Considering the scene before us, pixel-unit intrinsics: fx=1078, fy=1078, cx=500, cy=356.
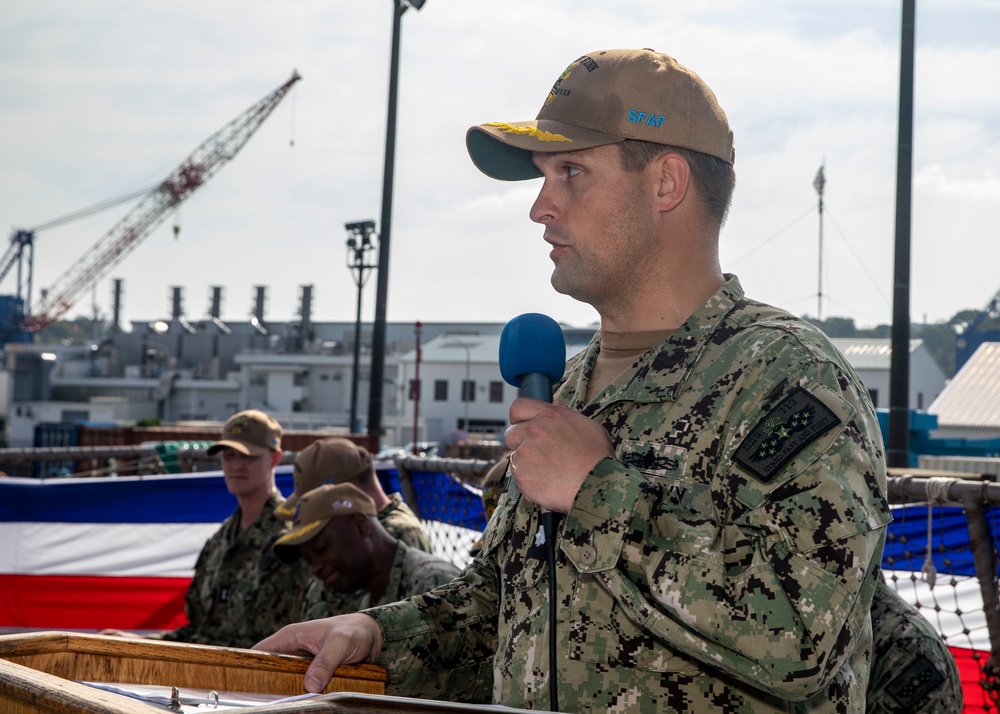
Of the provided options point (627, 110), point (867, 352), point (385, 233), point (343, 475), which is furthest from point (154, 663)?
point (867, 352)

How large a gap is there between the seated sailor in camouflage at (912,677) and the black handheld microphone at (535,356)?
1665mm

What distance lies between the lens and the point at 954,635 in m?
4.61

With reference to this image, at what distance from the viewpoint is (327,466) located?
5625 mm

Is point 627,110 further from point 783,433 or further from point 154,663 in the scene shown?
point 154,663

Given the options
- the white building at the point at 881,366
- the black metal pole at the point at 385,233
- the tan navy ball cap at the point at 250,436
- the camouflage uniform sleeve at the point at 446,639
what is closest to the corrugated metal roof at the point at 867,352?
the white building at the point at 881,366

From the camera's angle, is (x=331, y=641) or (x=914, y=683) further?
(x=914, y=683)

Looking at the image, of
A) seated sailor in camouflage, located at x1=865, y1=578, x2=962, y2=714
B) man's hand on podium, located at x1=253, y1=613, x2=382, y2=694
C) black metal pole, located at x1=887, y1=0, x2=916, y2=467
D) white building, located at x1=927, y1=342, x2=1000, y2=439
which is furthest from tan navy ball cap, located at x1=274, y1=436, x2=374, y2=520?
white building, located at x1=927, y1=342, x2=1000, y2=439

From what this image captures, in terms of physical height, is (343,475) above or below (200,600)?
above

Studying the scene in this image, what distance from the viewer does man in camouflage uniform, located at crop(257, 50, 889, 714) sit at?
4.84 ft

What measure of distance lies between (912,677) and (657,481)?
1771mm

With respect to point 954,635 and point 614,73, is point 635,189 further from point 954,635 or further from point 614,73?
point 954,635

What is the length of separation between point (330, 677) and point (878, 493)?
0.89 meters

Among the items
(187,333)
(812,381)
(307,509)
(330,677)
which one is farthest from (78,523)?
(187,333)

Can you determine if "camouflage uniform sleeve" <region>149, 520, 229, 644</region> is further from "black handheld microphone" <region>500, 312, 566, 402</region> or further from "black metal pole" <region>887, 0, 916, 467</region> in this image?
"black metal pole" <region>887, 0, 916, 467</region>
